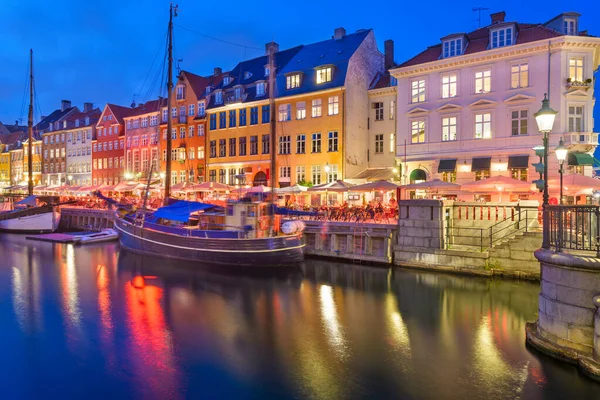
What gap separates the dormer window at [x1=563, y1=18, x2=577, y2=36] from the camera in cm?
2792

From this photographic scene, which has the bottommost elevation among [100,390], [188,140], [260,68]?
[100,390]

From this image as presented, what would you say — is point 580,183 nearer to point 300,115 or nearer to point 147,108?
point 300,115

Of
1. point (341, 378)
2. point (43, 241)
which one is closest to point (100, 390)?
point (341, 378)

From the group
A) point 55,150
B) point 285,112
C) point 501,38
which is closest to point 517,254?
point 501,38

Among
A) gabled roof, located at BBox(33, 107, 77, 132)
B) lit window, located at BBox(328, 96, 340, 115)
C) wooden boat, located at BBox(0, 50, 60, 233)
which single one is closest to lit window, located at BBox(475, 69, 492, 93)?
lit window, located at BBox(328, 96, 340, 115)

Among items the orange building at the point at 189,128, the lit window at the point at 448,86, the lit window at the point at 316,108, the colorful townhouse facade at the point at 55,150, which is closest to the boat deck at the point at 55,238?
the orange building at the point at 189,128

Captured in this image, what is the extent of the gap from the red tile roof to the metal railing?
21.6 meters

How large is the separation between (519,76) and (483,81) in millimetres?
2169

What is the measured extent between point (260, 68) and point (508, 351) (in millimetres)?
39302

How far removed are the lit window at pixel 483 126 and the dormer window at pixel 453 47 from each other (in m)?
4.54

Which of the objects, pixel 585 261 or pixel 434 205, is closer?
pixel 585 261

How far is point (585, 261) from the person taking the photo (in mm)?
9422

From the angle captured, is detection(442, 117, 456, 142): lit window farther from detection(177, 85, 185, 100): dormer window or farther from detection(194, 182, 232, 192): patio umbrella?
detection(177, 85, 185, 100): dormer window

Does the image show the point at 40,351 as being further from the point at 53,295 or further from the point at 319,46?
the point at 319,46
